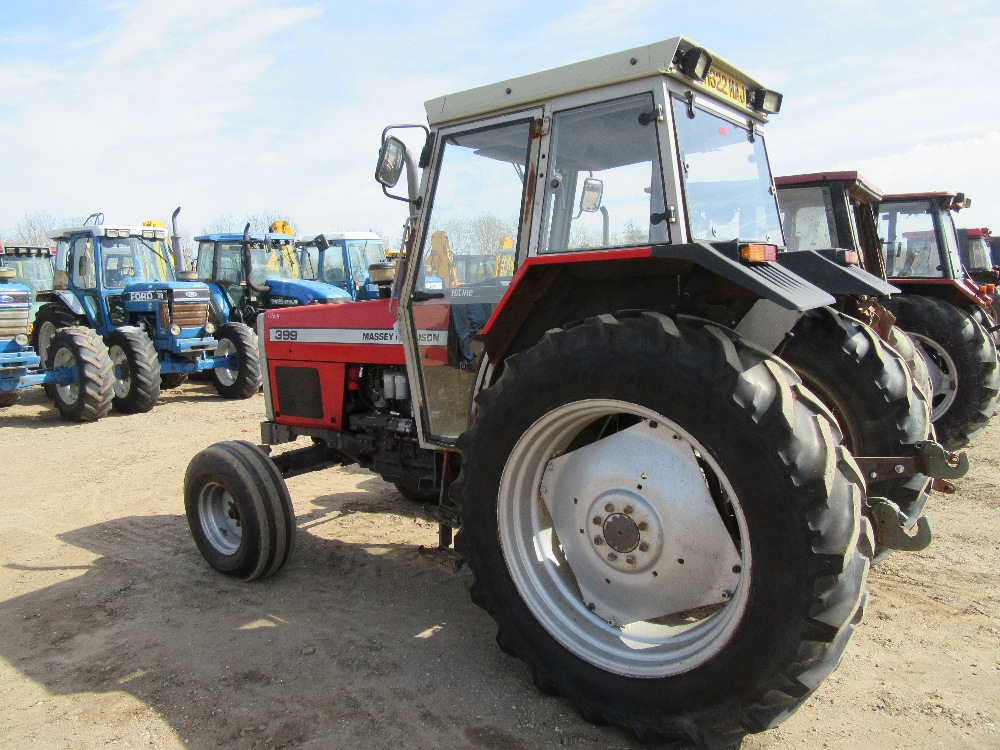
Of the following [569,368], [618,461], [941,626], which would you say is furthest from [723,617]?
[941,626]

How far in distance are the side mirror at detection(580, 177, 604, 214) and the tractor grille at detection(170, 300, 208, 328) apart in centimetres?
849

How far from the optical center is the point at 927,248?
7527 mm

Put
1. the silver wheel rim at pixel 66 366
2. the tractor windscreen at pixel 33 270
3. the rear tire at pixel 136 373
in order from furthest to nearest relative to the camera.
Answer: the tractor windscreen at pixel 33 270
the rear tire at pixel 136 373
the silver wheel rim at pixel 66 366

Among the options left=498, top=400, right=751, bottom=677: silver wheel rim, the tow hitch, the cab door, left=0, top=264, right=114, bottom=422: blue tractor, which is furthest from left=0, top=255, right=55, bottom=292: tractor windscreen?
the tow hitch

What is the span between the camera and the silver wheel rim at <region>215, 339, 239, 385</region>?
1024cm

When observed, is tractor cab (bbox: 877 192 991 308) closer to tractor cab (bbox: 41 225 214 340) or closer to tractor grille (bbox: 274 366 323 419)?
tractor grille (bbox: 274 366 323 419)

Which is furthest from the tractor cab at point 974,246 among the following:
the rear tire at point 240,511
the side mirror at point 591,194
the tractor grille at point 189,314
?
the rear tire at point 240,511

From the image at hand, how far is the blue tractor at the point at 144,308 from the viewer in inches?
396

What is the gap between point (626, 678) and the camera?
8.03 ft

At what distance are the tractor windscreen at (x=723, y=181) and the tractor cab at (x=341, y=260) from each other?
34.9 feet

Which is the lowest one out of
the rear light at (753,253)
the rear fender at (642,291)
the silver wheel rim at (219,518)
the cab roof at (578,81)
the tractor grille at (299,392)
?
the silver wheel rim at (219,518)

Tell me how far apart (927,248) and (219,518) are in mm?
7100

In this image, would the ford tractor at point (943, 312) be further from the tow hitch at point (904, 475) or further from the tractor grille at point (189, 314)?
the tractor grille at point (189, 314)

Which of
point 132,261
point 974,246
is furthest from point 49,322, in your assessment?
point 974,246
